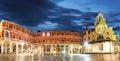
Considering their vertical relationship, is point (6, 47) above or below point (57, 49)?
above

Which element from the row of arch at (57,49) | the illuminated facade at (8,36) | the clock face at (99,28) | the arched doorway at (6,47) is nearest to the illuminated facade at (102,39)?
the clock face at (99,28)

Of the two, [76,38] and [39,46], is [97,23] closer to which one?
[76,38]

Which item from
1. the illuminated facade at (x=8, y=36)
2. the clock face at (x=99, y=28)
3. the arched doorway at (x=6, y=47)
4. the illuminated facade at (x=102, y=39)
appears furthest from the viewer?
the clock face at (x=99, y=28)

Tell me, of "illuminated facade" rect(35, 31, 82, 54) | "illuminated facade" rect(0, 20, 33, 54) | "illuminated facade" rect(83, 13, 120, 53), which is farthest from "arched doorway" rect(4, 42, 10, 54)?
"illuminated facade" rect(35, 31, 82, 54)

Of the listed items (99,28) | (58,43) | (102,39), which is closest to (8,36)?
(102,39)

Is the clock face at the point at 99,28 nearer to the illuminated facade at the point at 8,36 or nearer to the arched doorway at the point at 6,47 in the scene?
the illuminated facade at the point at 8,36

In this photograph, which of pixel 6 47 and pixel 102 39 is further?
pixel 102 39

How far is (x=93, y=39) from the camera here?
81.7m

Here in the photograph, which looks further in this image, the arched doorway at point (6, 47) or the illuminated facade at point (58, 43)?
the illuminated facade at point (58, 43)

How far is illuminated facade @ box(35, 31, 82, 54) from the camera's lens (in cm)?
10594

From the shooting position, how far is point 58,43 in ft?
348

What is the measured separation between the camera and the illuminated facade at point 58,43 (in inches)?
4171

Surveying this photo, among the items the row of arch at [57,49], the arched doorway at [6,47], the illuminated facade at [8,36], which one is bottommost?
the row of arch at [57,49]

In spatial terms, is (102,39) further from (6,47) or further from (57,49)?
(57,49)
